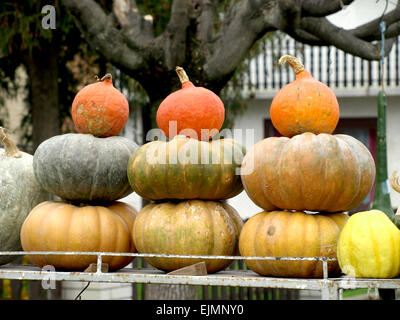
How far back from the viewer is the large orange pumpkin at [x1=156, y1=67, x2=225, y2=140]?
9.50 feet

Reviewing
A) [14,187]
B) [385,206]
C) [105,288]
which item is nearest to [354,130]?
[105,288]

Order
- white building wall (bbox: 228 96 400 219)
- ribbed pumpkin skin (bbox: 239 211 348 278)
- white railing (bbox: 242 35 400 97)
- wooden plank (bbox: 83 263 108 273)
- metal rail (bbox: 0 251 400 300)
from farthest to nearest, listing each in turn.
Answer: white building wall (bbox: 228 96 400 219)
white railing (bbox: 242 35 400 97)
wooden plank (bbox: 83 263 108 273)
ribbed pumpkin skin (bbox: 239 211 348 278)
metal rail (bbox: 0 251 400 300)

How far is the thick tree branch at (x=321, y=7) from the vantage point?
14.3 ft

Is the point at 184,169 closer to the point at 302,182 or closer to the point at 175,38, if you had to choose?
the point at 302,182

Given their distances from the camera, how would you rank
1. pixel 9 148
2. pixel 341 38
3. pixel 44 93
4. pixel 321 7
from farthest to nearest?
pixel 44 93 < pixel 341 38 < pixel 321 7 < pixel 9 148

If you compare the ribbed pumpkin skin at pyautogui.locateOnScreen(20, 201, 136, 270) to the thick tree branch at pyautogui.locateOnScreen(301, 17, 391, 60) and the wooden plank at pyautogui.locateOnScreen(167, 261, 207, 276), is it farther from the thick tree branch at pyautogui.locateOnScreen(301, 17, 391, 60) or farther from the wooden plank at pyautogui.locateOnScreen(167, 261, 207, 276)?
the thick tree branch at pyautogui.locateOnScreen(301, 17, 391, 60)

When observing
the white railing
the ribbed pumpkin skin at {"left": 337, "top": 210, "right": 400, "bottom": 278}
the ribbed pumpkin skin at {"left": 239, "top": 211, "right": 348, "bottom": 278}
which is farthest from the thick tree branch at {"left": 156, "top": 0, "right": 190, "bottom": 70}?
the white railing

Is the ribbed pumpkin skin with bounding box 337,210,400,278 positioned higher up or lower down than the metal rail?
higher up

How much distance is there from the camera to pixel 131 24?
202 inches

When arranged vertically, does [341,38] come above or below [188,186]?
above

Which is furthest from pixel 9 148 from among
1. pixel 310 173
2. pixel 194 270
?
pixel 310 173

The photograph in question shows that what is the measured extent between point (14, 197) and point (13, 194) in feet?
0.06

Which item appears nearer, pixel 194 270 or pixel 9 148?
Answer: pixel 194 270

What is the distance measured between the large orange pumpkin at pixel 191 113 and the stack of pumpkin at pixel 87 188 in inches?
11.5
